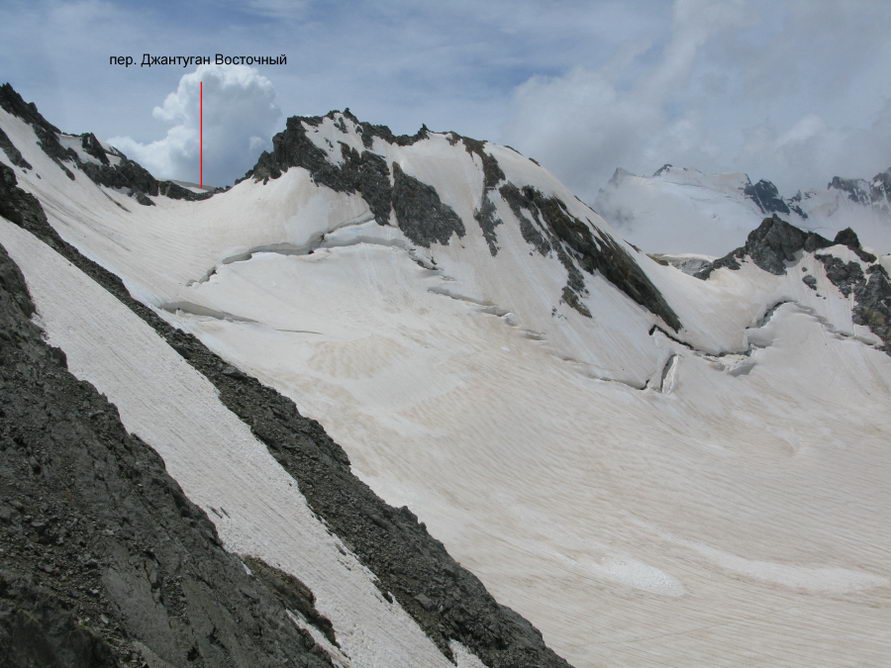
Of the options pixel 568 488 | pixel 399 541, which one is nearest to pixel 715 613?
pixel 568 488

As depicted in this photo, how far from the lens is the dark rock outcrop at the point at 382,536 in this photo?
1292cm

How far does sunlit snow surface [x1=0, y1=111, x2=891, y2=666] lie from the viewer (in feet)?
64.0

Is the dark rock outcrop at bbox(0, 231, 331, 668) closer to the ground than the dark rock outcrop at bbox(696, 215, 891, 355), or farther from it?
closer to the ground

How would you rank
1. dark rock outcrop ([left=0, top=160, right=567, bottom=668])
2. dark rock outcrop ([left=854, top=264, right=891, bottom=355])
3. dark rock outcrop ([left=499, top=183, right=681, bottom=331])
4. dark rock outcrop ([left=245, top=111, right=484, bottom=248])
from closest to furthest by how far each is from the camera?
dark rock outcrop ([left=0, top=160, right=567, bottom=668])
dark rock outcrop ([left=245, top=111, right=484, bottom=248])
dark rock outcrop ([left=499, top=183, right=681, bottom=331])
dark rock outcrop ([left=854, top=264, right=891, bottom=355])

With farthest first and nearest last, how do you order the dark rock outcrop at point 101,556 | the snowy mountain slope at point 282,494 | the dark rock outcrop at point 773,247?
the dark rock outcrop at point 773,247
the snowy mountain slope at point 282,494
the dark rock outcrop at point 101,556

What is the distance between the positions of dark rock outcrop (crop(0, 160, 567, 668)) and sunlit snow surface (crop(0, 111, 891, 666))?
0.83 m

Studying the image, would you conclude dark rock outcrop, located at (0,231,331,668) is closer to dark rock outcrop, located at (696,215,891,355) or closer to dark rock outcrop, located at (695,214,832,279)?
dark rock outcrop, located at (696,215,891,355)

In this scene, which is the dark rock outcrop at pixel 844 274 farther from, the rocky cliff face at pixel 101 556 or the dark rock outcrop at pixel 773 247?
the rocky cliff face at pixel 101 556

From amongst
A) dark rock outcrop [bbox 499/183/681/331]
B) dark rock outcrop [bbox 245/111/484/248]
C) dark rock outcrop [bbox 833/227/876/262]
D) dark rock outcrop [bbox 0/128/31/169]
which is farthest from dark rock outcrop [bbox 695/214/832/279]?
dark rock outcrop [bbox 0/128/31/169]

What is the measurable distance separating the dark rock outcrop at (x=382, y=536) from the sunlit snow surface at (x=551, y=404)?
32.8 inches

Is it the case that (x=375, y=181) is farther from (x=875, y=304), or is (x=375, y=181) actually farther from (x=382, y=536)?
(x=382, y=536)

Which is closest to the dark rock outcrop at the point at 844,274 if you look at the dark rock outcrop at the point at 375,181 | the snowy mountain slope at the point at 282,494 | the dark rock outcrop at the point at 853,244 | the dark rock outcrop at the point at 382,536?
the dark rock outcrop at the point at 853,244

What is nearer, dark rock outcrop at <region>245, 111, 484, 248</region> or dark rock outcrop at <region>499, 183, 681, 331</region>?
dark rock outcrop at <region>245, 111, 484, 248</region>

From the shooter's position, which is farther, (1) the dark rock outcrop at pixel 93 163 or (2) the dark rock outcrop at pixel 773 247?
(2) the dark rock outcrop at pixel 773 247
